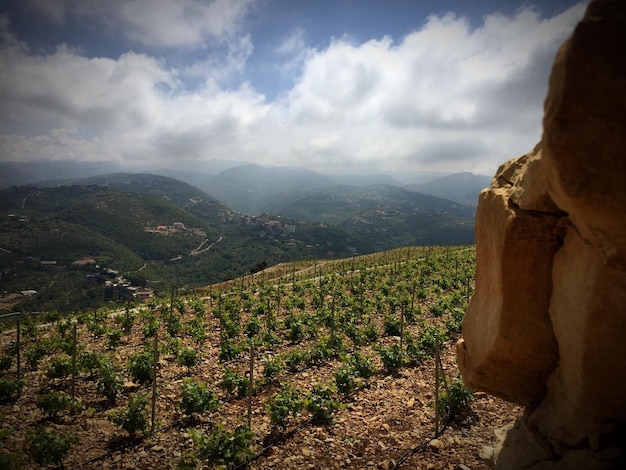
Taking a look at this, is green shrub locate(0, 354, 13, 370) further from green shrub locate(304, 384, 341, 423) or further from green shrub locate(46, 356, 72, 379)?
green shrub locate(304, 384, 341, 423)

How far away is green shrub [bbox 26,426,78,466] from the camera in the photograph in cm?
775

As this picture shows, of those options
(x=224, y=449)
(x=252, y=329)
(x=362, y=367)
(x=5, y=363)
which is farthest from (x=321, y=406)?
(x=5, y=363)

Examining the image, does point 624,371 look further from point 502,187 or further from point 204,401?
point 204,401

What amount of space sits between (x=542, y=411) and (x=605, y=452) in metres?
1.49

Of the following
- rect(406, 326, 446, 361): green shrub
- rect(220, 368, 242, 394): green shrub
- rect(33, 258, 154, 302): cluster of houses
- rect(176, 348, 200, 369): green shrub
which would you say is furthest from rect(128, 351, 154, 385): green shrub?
rect(33, 258, 154, 302): cluster of houses

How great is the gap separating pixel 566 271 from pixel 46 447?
1111cm

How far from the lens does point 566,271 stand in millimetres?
5039

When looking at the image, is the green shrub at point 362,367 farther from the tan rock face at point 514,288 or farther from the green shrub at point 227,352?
the tan rock face at point 514,288

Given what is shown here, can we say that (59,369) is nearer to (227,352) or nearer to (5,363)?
(5,363)

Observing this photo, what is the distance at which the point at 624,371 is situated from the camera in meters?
4.51

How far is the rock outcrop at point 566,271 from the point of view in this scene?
11.5ft

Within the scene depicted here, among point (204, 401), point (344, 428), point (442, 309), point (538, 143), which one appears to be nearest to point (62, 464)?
point (204, 401)

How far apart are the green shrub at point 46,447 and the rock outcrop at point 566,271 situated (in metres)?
9.38

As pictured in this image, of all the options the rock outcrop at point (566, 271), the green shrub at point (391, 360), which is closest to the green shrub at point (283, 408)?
the green shrub at point (391, 360)
